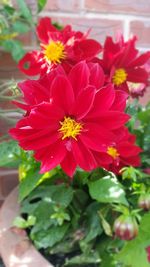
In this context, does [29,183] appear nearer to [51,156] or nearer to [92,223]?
[92,223]

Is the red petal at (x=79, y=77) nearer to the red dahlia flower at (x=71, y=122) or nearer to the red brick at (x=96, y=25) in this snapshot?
the red dahlia flower at (x=71, y=122)

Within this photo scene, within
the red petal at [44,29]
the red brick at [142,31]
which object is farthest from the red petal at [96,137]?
the red brick at [142,31]

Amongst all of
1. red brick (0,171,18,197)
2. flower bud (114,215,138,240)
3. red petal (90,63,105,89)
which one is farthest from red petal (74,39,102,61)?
red brick (0,171,18,197)

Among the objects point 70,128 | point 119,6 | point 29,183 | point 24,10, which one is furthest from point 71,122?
point 119,6

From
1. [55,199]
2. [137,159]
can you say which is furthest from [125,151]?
[55,199]

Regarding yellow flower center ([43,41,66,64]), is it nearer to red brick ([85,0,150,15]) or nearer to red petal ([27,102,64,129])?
red petal ([27,102,64,129])

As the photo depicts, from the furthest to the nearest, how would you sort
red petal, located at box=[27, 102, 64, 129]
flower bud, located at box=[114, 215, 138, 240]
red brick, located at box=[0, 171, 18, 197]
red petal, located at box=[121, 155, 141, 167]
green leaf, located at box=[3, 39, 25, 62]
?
1. red brick, located at box=[0, 171, 18, 197]
2. green leaf, located at box=[3, 39, 25, 62]
3. red petal, located at box=[121, 155, 141, 167]
4. flower bud, located at box=[114, 215, 138, 240]
5. red petal, located at box=[27, 102, 64, 129]

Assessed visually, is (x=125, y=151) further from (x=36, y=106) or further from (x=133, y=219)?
(x=36, y=106)

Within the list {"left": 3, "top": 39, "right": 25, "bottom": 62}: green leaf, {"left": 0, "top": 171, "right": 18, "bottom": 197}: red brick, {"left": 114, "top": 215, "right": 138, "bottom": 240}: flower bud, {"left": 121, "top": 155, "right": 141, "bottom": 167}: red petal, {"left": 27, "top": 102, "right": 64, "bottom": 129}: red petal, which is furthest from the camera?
{"left": 0, "top": 171, "right": 18, "bottom": 197}: red brick

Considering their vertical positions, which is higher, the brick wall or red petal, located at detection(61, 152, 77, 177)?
the brick wall

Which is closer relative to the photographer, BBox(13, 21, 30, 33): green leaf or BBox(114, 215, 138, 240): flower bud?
BBox(114, 215, 138, 240): flower bud
